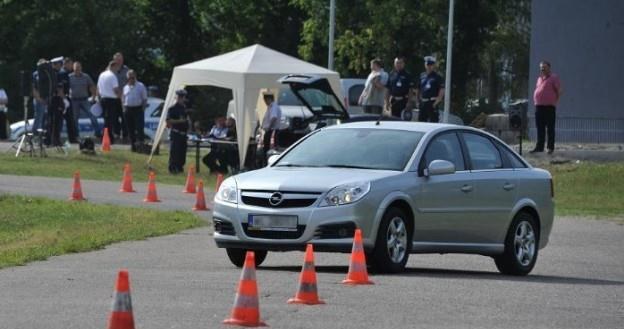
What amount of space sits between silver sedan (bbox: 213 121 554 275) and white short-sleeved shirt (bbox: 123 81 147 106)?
18175 millimetres

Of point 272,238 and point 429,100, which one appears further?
point 429,100

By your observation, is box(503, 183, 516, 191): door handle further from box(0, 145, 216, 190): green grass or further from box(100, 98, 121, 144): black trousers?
box(100, 98, 121, 144): black trousers

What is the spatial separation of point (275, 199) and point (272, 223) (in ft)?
0.74

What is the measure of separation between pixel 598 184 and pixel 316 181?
1682 centimetres

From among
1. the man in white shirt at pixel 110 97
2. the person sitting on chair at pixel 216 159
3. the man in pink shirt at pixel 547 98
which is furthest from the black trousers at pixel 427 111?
the man in white shirt at pixel 110 97

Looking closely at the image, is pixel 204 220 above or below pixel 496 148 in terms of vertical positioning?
below

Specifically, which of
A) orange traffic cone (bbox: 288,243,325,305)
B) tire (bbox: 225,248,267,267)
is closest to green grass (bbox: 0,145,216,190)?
tire (bbox: 225,248,267,267)

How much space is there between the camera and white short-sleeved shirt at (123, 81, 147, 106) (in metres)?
34.8

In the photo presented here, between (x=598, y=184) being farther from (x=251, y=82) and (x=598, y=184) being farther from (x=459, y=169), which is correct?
(x=459, y=169)

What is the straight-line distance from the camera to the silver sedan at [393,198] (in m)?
15.0

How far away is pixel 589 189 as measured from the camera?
30719 mm

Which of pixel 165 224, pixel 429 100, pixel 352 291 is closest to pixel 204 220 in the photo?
pixel 165 224

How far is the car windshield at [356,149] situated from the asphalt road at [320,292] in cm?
106

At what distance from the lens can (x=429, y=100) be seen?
32.5m
